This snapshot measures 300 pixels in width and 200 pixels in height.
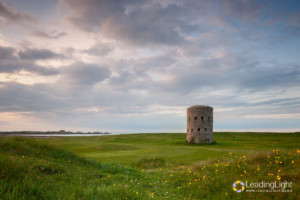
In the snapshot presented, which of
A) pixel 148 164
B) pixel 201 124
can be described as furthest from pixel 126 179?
pixel 201 124

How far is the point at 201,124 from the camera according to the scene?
40344 mm

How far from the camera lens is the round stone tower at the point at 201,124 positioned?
132ft

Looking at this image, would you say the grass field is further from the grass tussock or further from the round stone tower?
the round stone tower

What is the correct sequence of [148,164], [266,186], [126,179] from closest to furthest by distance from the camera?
1. [266,186]
2. [126,179]
3. [148,164]

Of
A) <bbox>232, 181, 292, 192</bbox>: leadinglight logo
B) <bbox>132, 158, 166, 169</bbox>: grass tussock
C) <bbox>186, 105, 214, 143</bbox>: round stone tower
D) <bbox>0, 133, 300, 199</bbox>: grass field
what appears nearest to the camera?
<bbox>0, 133, 300, 199</bbox>: grass field

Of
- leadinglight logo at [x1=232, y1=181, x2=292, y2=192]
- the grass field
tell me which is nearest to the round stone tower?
the grass field

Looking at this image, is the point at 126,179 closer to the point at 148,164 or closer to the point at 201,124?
the point at 148,164

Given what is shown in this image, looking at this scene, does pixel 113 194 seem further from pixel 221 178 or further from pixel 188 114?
pixel 188 114

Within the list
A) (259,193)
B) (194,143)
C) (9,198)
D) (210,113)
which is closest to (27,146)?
(9,198)

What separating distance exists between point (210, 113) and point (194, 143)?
8383mm

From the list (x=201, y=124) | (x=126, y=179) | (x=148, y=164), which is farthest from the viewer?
(x=201, y=124)

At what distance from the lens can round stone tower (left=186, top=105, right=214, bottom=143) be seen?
4022 cm

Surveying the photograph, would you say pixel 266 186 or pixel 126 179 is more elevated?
pixel 266 186

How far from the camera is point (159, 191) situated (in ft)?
23.8
